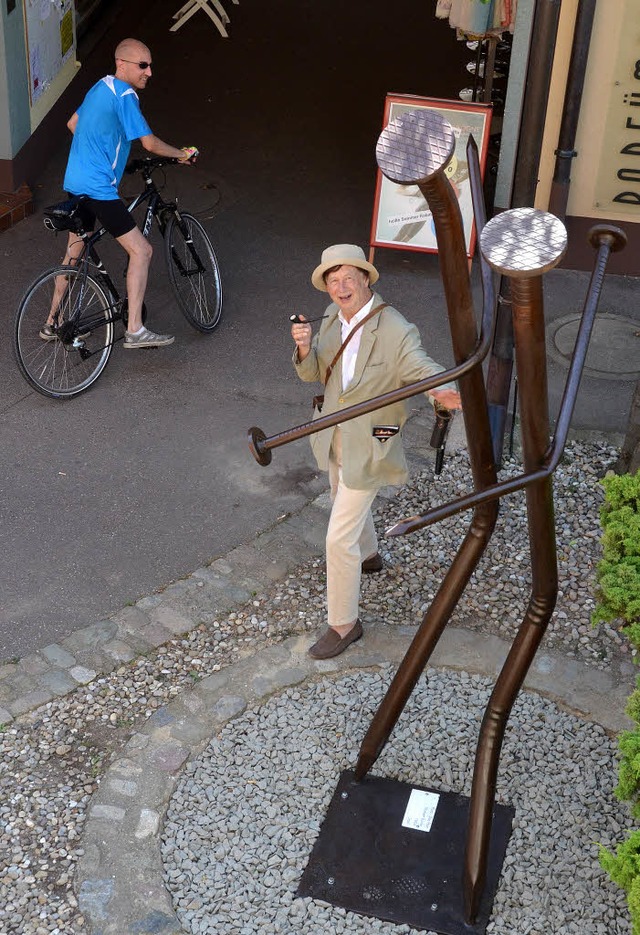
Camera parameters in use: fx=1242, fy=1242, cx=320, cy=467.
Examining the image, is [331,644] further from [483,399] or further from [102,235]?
[102,235]

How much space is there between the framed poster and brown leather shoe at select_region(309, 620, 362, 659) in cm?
369

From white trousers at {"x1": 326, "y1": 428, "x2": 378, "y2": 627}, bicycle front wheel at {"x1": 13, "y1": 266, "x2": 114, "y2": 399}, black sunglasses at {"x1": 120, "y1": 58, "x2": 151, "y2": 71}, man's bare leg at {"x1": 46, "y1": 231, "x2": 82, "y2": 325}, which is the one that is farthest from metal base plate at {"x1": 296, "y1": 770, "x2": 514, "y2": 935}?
black sunglasses at {"x1": 120, "y1": 58, "x2": 151, "y2": 71}

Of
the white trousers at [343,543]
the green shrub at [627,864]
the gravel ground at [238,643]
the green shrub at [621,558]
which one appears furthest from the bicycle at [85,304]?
the green shrub at [627,864]

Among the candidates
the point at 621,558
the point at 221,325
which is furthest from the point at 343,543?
the point at 221,325

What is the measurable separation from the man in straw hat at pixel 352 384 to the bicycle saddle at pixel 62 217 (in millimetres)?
2603

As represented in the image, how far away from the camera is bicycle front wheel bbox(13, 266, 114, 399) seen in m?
7.58

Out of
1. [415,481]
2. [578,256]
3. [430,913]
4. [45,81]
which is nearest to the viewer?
[430,913]

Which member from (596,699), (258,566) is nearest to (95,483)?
(258,566)

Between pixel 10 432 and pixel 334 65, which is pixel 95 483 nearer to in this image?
pixel 10 432

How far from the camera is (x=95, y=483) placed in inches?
283

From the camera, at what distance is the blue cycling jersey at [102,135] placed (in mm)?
7547

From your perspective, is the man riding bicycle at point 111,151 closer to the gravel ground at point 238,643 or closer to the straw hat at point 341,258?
the gravel ground at point 238,643

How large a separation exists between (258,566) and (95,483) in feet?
4.15

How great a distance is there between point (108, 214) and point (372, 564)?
9.75ft
